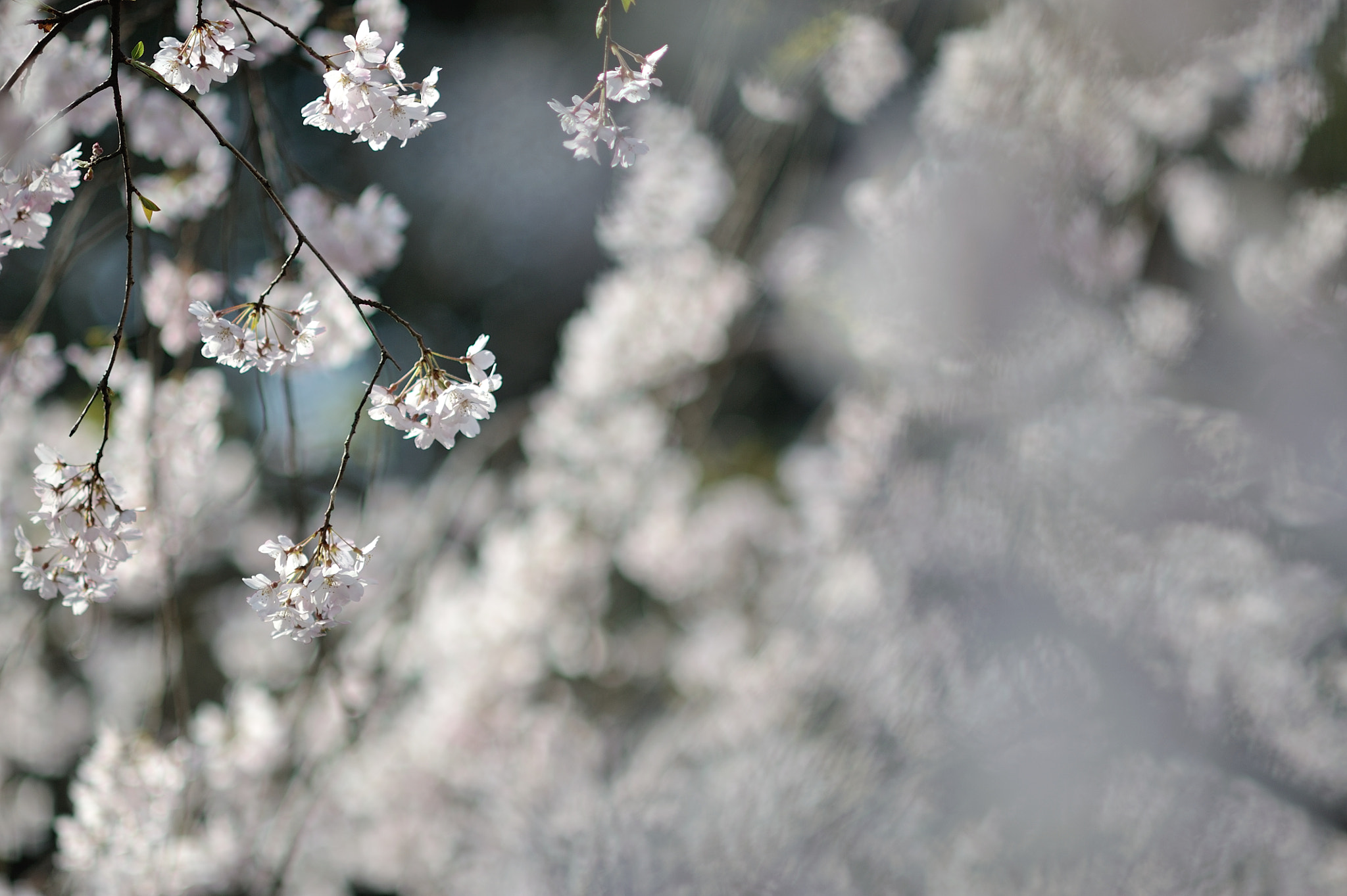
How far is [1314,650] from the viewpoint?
0.92m

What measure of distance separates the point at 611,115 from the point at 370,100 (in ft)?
0.48

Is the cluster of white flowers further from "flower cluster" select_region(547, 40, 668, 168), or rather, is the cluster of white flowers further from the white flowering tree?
"flower cluster" select_region(547, 40, 668, 168)

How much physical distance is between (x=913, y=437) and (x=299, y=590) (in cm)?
92

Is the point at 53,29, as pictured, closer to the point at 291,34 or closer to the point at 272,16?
the point at 291,34

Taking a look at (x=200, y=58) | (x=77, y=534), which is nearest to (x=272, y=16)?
(x=200, y=58)

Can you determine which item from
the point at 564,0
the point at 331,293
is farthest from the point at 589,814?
the point at 564,0

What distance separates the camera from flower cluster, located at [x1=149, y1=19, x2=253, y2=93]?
0.47 m

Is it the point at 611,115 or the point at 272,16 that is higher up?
the point at 272,16

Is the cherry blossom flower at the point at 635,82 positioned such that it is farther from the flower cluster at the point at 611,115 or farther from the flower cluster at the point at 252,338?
the flower cluster at the point at 252,338

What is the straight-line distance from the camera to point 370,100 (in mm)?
490

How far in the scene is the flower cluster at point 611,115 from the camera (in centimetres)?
53

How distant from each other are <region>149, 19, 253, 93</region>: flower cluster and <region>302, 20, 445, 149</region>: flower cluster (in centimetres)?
5

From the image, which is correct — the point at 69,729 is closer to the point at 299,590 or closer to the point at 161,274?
the point at 161,274

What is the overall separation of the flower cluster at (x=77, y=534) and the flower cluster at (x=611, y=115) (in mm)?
348
